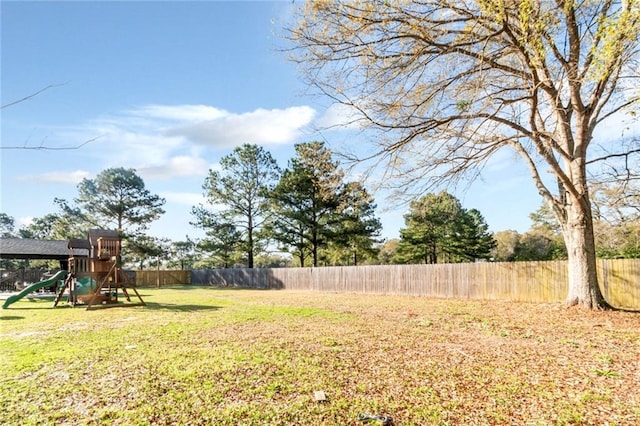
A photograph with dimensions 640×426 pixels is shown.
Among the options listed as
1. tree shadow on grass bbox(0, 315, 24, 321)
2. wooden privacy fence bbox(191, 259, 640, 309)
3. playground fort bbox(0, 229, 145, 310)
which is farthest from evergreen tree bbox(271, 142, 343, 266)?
tree shadow on grass bbox(0, 315, 24, 321)

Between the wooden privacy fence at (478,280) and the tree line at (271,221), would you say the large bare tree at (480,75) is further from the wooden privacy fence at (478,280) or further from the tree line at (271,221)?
the tree line at (271,221)

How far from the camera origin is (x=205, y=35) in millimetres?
7301

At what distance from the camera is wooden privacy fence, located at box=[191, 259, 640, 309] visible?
30.4ft

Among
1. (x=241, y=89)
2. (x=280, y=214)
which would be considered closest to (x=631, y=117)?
(x=241, y=89)

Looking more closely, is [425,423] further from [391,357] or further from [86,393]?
[86,393]

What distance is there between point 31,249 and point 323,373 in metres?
19.9

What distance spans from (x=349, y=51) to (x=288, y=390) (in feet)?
19.3

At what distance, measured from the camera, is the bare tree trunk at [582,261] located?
26.6ft

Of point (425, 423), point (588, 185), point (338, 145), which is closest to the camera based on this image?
point (425, 423)

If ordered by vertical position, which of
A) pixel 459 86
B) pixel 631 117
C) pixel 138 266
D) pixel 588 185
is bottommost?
pixel 138 266

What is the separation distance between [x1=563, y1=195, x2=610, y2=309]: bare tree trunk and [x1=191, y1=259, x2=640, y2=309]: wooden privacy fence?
1664 millimetres

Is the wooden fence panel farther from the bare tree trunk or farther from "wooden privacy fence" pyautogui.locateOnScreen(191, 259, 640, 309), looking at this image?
the bare tree trunk

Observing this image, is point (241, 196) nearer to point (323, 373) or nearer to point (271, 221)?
point (271, 221)

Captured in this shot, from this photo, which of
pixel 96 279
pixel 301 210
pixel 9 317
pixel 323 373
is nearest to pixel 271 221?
pixel 301 210
